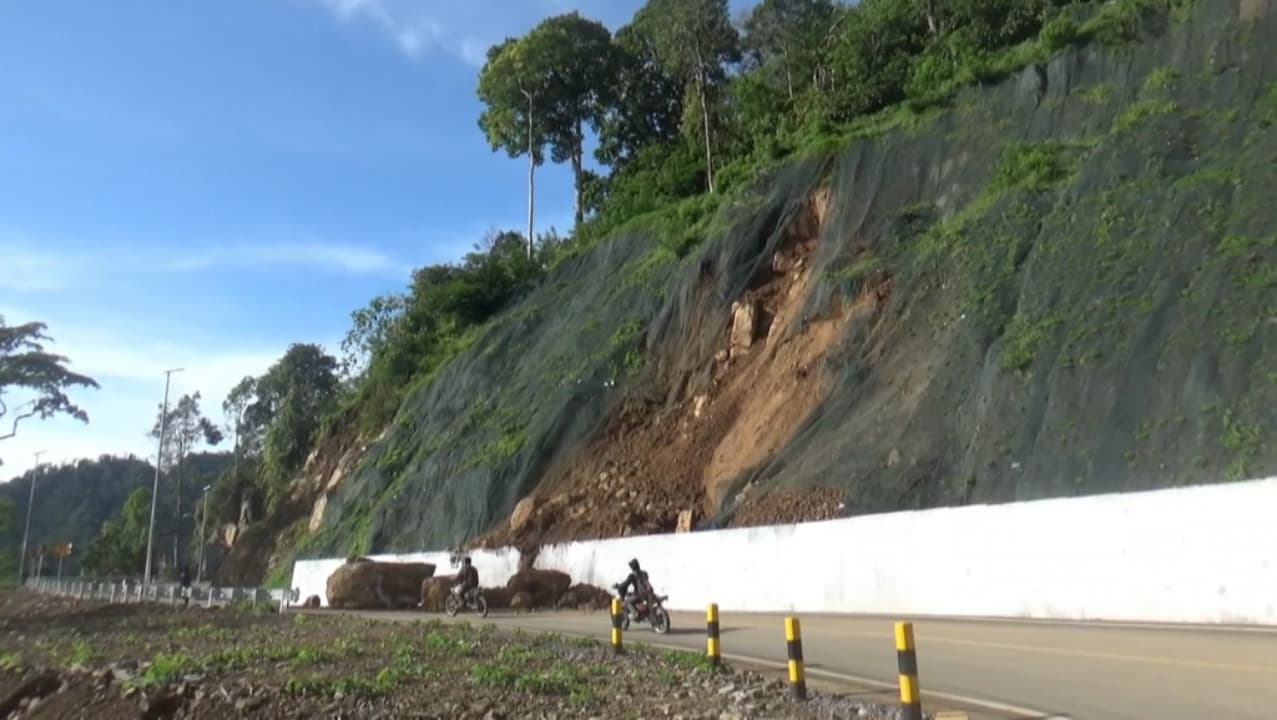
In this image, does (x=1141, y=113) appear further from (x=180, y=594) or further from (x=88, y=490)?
(x=88, y=490)

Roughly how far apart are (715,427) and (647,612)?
15.4 metres

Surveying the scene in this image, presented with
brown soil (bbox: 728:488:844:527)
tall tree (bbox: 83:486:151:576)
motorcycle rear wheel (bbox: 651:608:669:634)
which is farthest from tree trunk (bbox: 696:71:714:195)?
tall tree (bbox: 83:486:151:576)

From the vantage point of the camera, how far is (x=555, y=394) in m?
41.9

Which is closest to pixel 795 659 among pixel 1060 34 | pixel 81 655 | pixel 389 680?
pixel 389 680

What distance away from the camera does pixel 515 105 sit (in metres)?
63.0

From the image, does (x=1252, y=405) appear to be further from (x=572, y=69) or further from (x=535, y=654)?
(x=572, y=69)

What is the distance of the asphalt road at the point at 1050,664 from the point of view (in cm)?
903

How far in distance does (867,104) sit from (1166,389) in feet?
81.0


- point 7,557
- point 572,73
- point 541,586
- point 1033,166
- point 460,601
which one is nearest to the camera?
point 460,601

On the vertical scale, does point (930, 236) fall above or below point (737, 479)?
above

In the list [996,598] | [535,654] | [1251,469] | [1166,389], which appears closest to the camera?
[535,654]

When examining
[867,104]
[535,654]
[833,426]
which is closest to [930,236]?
[833,426]

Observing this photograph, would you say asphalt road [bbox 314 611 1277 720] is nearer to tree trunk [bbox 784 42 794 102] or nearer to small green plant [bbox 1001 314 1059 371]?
small green plant [bbox 1001 314 1059 371]

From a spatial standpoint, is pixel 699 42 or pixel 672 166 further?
pixel 672 166
